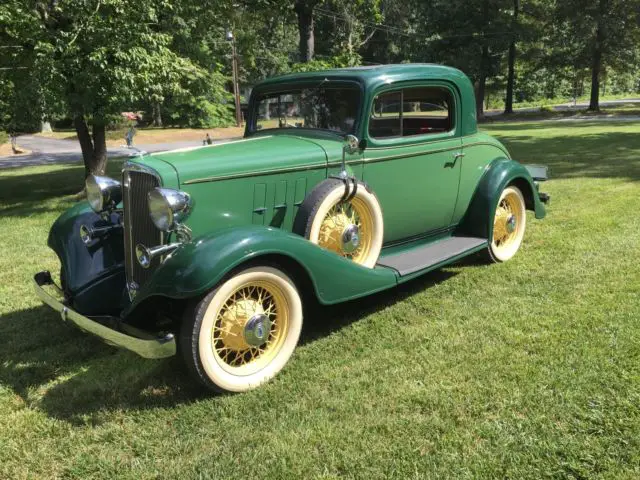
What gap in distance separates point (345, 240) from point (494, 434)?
5.45ft

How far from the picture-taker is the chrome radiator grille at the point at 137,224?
321 cm

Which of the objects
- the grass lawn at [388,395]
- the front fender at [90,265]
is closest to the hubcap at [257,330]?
the grass lawn at [388,395]

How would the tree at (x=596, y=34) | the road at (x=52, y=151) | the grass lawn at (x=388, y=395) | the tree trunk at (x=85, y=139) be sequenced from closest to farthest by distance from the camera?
the grass lawn at (x=388, y=395) → the tree trunk at (x=85, y=139) → the road at (x=52, y=151) → the tree at (x=596, y=34)

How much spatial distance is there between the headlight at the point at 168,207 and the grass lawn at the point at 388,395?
1000 mm

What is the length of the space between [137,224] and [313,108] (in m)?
1.70

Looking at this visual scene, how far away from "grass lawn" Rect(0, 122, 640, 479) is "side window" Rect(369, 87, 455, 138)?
1350 mm

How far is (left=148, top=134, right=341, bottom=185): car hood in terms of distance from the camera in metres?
3.25

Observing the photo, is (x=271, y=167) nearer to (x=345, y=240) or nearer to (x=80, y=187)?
(x=345, y=240)

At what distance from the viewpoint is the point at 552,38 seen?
99.0 ft

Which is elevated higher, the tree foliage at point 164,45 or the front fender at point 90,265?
the tree foliage at point 164,45

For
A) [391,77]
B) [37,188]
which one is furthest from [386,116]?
[37,188]

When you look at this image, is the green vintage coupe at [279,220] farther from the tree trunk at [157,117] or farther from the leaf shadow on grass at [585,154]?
the tree trunk at [157,117]

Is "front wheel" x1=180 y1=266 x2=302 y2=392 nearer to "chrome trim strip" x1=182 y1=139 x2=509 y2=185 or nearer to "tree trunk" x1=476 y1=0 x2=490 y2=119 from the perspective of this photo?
"chrome trim strip" x1=182 y1=139 x2=509 y2=185

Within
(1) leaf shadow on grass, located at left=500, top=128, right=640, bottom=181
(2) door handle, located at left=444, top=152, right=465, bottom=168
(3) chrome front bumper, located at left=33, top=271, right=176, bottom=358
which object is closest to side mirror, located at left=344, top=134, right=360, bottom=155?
(2) door handle, located at left=444, top=152, right=465, bottom=168
